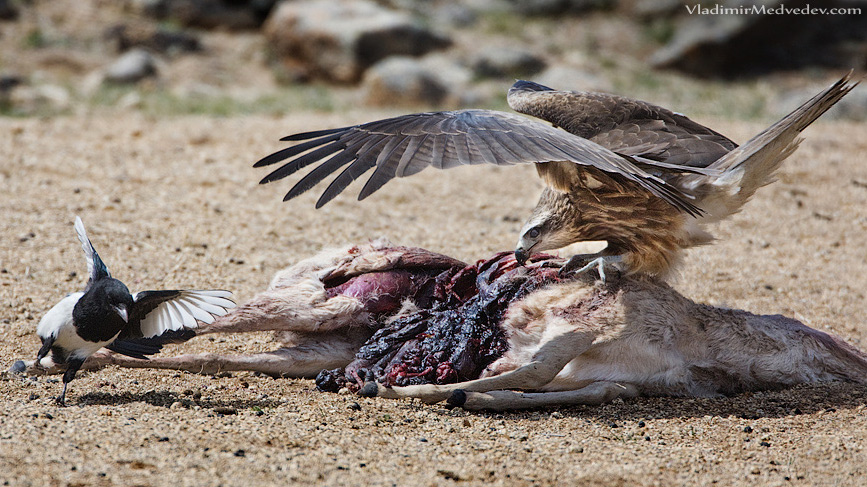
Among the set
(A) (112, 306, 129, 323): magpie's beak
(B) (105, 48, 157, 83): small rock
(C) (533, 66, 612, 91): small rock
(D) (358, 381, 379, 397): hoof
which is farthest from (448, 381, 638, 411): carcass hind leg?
(B) (105, 48, 157, 83): small rock

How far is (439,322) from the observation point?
144 inches

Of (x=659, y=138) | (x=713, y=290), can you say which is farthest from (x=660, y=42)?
(x=659, y=138)

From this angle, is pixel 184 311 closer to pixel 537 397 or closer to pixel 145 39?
pixel 537 397

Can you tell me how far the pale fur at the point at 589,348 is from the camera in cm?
340

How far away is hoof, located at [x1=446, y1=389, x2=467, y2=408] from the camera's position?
11.0 feet

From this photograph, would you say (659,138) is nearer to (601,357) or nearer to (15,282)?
(601,357)

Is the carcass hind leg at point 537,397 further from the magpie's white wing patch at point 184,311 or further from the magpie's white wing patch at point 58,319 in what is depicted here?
the magpie's white wing patch at point 58,319

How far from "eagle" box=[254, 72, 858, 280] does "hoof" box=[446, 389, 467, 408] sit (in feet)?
2.27

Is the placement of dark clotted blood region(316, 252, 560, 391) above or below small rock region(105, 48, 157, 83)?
below

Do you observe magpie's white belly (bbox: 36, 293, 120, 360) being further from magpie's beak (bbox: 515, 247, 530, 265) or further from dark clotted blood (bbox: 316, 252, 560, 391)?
magpie's beak (bbox: 515, 247, 530, 265)

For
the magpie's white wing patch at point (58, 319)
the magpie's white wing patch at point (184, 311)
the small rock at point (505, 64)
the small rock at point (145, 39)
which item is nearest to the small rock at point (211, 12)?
the small rock at point (145, 39)

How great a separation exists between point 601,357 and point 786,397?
2.60 ft

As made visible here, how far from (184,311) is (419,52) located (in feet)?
30.7

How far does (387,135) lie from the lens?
333cm
